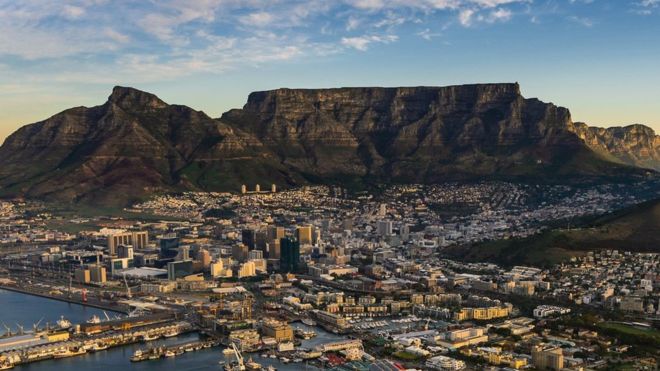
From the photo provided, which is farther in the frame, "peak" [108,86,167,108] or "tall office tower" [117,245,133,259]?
"peak" [108,86,167,108]

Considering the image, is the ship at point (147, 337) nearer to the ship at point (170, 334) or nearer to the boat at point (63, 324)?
the ship at point (170, 334)

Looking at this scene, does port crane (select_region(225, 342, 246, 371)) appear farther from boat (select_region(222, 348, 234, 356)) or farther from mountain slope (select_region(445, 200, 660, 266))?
mountain slope (select_region(445, 200, 660, 266))

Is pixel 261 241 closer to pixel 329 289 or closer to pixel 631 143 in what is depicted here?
pixel 329 289

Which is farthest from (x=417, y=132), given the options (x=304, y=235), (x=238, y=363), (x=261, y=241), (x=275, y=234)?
(x=238, y=363)

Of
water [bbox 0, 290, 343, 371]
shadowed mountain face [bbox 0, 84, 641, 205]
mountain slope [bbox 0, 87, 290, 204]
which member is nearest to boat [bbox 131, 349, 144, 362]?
water [bbox 0, 290, 343, 371]

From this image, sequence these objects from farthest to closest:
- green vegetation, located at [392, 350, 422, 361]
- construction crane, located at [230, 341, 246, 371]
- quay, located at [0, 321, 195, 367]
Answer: quay, located at [0, 321, 195, 367] < green vegetation, located at [392, 350, 422, 361] < construction crane, located at [230, 341, 246, 371]

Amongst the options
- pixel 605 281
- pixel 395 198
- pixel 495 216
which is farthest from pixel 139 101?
pixel 605 281
